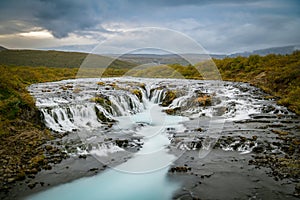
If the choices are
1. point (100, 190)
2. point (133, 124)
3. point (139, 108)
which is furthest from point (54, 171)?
point (139, 108)

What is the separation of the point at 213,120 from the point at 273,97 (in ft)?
31.6

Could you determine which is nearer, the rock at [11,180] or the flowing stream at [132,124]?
the rock at [11,180]

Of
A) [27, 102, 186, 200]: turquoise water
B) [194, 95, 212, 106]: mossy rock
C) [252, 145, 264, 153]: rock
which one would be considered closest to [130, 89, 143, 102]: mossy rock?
[194, 95, 212, 106]: mossy rock

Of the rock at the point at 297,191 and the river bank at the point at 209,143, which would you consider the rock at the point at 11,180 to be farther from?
the rock at the point at 297,191

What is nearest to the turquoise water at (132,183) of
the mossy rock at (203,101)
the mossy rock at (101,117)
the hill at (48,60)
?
the mossy rock at (101,117)

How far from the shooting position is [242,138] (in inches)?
550

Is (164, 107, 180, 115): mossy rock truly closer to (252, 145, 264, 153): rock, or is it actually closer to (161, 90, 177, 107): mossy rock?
(161, 90, 177, 107): mossy rock

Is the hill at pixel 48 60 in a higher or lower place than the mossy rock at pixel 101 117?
higher

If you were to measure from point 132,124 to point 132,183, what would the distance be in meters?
8.75

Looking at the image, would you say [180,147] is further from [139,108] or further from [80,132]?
[139,108]

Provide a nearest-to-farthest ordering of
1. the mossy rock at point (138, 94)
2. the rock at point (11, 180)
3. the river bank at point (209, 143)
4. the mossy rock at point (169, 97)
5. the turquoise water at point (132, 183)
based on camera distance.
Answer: the turquoise water at point (132, 183) < the rock at point (11, 180) < the river bank at point (209, 143) < the mossy rock at point (169, 97) < the mossy rock at point (138, 94)

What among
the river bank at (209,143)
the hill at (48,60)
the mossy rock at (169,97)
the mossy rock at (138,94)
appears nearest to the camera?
the river bank at (209,143)

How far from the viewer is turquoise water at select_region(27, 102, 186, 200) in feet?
30.8

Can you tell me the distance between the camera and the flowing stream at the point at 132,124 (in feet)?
32.3
